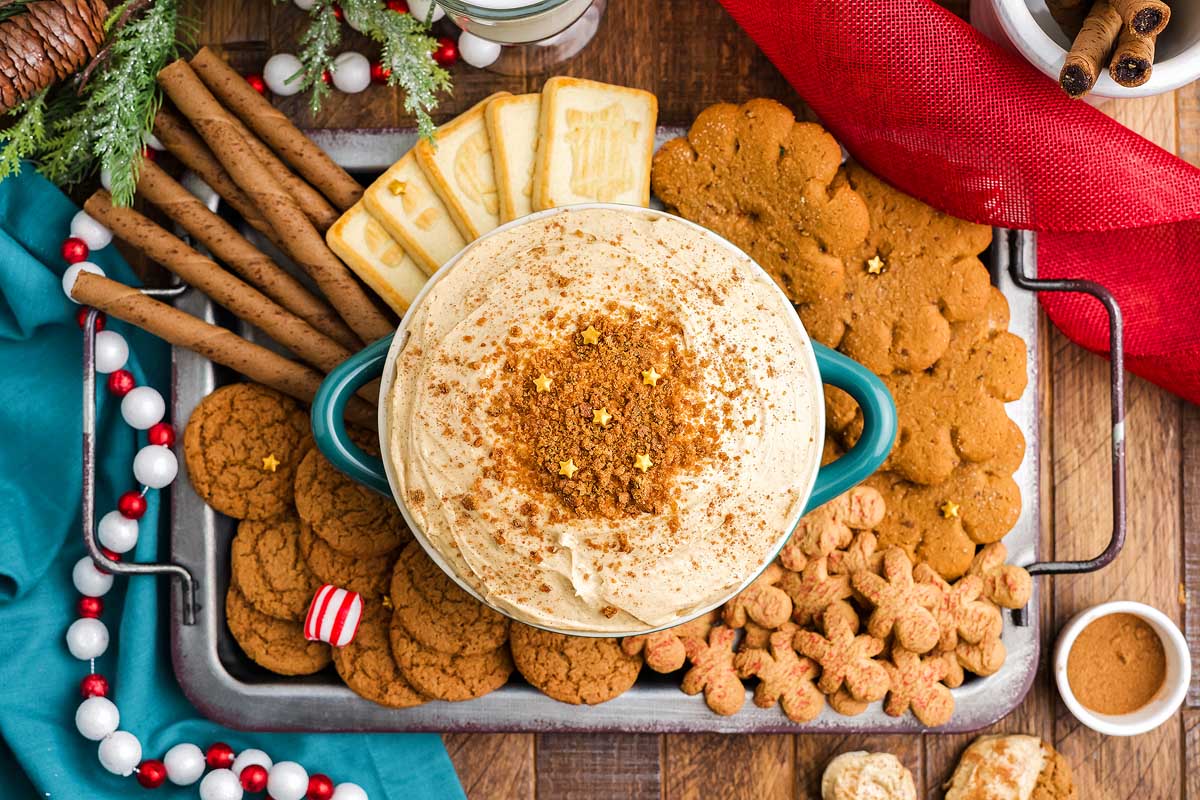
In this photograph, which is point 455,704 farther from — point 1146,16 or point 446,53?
point 1146,16

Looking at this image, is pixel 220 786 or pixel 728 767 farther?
pixel 728 767

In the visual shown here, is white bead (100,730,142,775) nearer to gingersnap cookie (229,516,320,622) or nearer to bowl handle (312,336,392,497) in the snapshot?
gingersnap cookie (229,516,320,622)

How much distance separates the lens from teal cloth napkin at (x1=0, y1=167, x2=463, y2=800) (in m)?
1.49

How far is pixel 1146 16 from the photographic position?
3.92ft

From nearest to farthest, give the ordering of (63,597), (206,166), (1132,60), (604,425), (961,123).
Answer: (604,425) → (1132,60) → (961,123) → (206,166) → (63,597)

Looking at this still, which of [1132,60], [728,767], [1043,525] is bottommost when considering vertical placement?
[728,767]

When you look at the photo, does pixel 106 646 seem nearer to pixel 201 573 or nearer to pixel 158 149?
pixel 201 573

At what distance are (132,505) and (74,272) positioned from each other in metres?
0.34

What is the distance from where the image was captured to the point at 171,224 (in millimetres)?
1532

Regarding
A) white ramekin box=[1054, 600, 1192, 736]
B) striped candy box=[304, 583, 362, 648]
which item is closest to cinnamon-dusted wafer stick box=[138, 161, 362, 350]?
striped candy box=[304, 583, 362, 648]

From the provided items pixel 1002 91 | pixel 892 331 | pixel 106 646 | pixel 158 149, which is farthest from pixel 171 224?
pixel 1002 91

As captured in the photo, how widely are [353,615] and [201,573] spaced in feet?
0.81

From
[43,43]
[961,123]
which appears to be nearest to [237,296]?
[43,43]

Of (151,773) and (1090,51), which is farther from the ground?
(1090,51)
